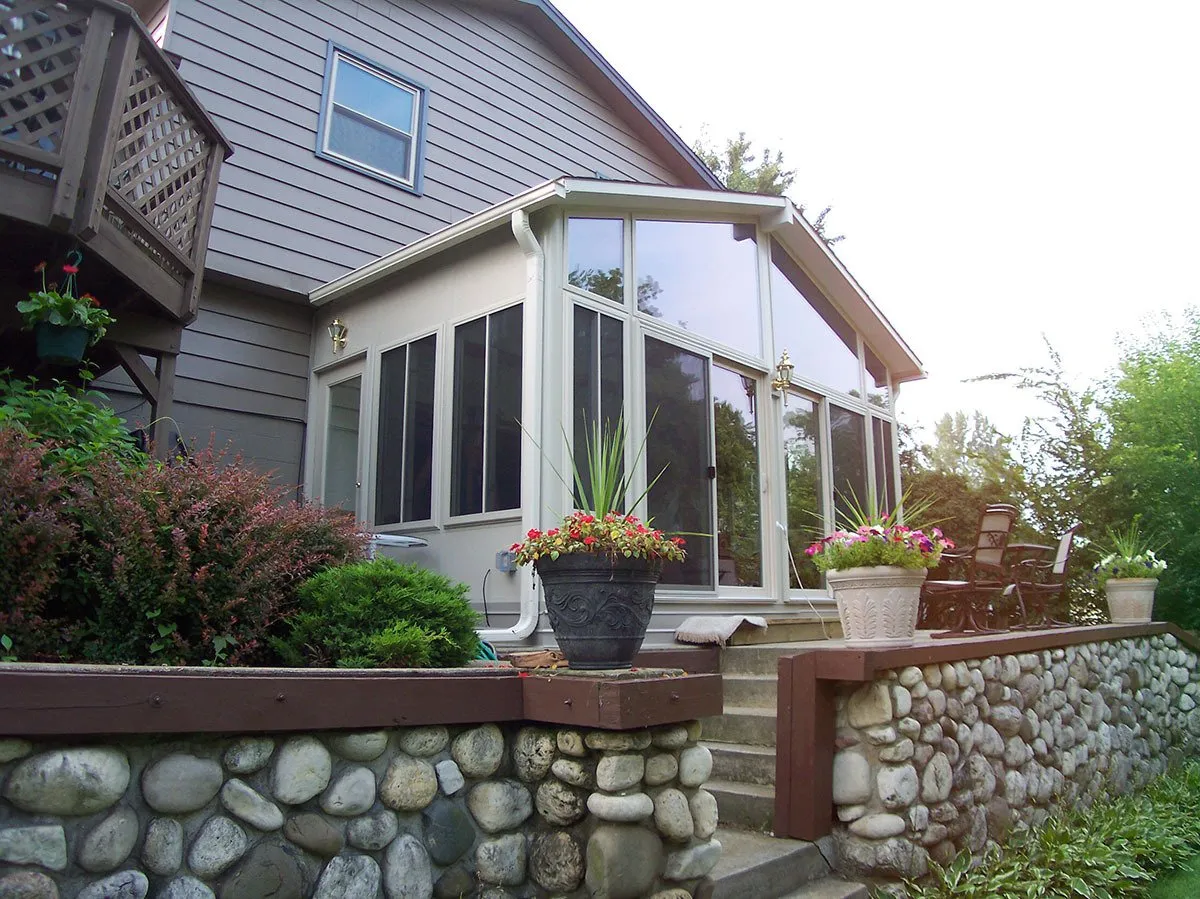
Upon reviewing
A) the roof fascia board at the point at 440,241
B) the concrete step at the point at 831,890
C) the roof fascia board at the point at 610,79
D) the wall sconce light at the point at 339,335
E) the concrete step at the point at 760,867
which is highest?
the roof fascia board at the point at 610,79

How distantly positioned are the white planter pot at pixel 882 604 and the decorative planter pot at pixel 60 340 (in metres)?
3.86

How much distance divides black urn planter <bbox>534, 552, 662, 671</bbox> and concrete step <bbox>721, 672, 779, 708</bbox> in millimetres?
1815

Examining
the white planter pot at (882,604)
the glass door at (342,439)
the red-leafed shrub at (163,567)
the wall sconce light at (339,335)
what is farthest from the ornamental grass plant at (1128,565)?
the red-leafed shrub at (163,567)

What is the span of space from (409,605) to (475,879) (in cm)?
94

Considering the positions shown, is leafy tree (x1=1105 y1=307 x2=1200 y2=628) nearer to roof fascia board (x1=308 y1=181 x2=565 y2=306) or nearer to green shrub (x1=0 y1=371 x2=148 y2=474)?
roof fascia board (x1=308 y1=181 x2=565 y2=306)

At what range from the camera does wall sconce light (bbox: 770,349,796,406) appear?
21.9 feet

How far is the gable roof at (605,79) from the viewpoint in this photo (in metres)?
9.03

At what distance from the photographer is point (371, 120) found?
25.2 ft

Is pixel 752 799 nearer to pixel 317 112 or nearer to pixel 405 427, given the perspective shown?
pixel 405 427

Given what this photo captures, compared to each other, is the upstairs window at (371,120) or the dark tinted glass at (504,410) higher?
the upstairs window at (371,120)

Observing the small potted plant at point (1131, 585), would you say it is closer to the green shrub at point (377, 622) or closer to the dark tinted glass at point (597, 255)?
the dark tinted glass at point (597, 255)

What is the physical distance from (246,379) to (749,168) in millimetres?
17209

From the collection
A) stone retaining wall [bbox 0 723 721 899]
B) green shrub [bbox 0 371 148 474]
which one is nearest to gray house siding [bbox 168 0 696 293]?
green shrub [bbox 0 371 148 474]

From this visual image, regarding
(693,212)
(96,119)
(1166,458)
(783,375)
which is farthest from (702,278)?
(1166,458)
